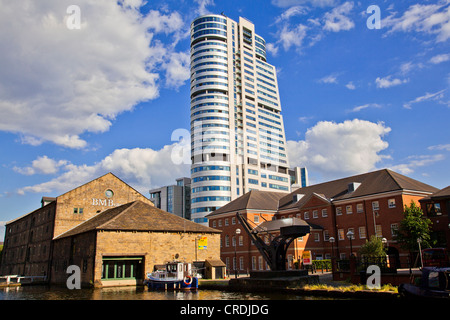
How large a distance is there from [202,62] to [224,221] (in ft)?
260

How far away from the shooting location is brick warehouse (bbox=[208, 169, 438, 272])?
50.6m

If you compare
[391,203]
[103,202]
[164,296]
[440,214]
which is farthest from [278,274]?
[103,202]

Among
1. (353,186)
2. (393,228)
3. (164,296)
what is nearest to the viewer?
(164,296)

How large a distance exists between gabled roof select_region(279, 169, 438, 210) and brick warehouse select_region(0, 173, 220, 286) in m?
24.3

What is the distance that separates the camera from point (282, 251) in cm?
3262

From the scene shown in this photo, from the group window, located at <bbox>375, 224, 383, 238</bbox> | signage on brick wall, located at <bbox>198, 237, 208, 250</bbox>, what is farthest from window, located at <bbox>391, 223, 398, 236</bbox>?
signage on brick wall, located at <bbox>198, 237, 208, 250</bbox>

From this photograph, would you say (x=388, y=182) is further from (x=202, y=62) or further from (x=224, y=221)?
(x=202, y=62)

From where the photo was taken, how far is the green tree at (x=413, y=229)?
4441 centimetres

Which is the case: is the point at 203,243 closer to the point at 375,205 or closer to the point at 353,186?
the point at 375,205

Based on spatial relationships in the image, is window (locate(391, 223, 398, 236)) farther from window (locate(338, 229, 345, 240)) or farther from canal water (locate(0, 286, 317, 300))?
canal water (locate(0, 286, 317, 300))

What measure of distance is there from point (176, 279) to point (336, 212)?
1354 inches

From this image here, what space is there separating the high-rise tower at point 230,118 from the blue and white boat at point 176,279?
82.7m

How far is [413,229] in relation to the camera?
45.1 metres
